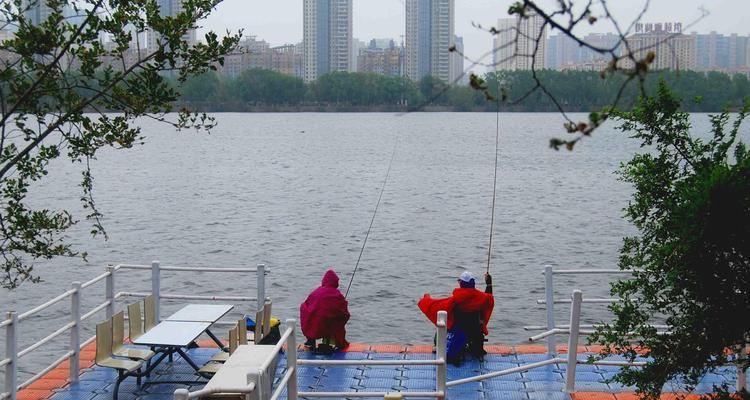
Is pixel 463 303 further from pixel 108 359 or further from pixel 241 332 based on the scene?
pixel 108 359

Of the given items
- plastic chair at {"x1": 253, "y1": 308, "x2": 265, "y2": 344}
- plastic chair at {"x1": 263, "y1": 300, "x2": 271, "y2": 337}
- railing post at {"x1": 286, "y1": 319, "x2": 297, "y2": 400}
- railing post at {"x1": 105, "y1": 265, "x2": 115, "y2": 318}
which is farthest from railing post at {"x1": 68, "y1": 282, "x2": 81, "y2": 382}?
railing post at {"x1": 286, "y1": 319, "x2": 297, "y2": 400}

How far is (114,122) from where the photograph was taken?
256 inches

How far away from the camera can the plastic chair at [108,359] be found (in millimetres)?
8367

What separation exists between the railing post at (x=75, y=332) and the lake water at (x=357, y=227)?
8.19 m

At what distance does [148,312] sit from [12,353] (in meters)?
2.18

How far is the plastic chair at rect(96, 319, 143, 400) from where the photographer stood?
8.37 metres

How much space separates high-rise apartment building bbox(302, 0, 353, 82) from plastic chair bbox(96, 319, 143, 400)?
2709 inches

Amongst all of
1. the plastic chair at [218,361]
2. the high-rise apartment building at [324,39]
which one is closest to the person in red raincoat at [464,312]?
the plastic chair at [218,361]

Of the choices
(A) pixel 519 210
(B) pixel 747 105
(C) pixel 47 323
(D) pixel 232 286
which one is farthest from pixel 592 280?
(B) pixel 747 105

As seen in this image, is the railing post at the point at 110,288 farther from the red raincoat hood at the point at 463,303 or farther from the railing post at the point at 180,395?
the railing post at the point at 180,395

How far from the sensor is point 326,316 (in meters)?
9.75

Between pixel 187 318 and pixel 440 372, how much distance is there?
3.21 meters

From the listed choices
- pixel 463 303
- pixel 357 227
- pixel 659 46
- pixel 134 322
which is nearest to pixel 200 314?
pixel 134 322

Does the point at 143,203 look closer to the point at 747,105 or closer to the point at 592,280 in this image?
the point at 592,280
